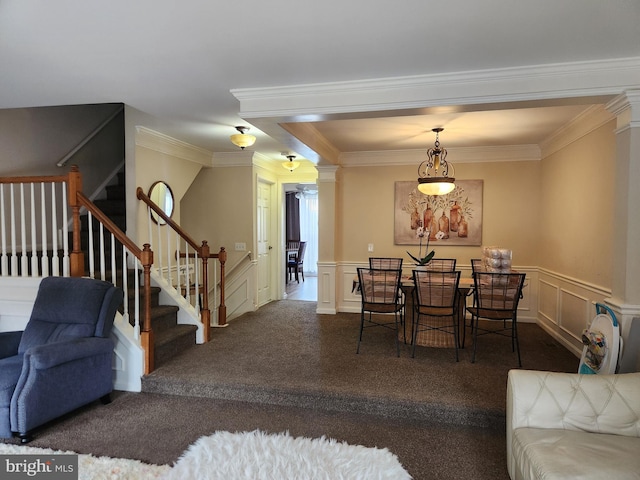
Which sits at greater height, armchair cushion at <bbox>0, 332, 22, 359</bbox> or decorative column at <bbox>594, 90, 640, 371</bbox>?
decorative column at <bbox>594, 90, 640, 371</bbox>

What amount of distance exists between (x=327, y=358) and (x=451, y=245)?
9.24 ft

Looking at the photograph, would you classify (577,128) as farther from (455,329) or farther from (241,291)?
(241,291)

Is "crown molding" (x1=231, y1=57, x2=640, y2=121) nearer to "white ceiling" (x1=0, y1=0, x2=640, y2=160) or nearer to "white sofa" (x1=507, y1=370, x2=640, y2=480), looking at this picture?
"white ceiling" (x1=0, y1=0, x2=640, y2=160)

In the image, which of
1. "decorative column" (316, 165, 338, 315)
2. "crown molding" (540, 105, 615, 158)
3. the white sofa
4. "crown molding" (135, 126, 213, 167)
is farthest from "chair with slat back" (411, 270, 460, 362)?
"crown molding" (135, 126, 213, 167)

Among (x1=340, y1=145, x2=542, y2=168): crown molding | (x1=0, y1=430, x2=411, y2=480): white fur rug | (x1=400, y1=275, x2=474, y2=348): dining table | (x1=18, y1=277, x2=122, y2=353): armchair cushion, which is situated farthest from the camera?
(x1=340, y1=145, x2=542, y2=168): crown molding

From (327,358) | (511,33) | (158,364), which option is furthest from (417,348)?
(511,33)

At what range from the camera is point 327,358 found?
12.8ft

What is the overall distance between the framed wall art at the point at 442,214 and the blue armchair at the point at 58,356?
3995mm

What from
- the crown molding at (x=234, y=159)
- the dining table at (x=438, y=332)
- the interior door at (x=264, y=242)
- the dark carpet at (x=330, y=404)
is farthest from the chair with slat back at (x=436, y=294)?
the crown molding at (x=234, y=159)

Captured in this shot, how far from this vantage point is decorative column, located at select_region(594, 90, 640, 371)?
2.74 meters

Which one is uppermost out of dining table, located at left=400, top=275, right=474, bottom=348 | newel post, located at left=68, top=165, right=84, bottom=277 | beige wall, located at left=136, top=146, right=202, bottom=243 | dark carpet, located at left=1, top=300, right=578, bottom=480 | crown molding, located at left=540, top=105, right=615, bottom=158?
crown molding, located at left=540, top=105, right=615, bottom=158

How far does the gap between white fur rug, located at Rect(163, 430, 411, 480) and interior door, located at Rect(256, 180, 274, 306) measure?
15.3 ft

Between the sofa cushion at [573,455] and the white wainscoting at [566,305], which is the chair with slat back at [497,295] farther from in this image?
the sofa cushion at [573,455]

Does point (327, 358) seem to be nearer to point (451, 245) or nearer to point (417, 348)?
point (417, 348)
